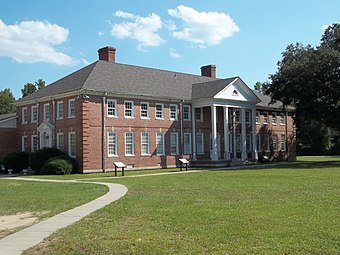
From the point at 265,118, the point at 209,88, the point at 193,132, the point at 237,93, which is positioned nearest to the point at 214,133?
the point at 193,132

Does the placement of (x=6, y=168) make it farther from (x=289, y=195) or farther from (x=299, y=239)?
(x=299, y=239)

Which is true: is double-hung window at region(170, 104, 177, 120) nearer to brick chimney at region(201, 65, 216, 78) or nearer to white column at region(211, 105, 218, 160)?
white column at region(211, 105, 218, 160)

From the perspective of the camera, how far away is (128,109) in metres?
37.3

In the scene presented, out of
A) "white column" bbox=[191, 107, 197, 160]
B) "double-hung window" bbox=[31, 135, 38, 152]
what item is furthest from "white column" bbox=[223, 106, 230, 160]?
"double-hung window" bbox=[31, 135, 38, 152]

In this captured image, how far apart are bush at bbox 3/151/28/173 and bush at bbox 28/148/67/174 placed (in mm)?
3276

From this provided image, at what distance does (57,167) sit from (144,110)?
30.4 ft

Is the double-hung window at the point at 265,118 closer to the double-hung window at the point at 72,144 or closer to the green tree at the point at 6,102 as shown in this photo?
the double-hung window at the point at 72,144

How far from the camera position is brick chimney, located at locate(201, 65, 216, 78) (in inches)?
2072

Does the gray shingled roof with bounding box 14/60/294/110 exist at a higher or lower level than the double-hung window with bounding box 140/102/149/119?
higher

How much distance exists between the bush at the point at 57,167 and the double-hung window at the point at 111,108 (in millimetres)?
5237

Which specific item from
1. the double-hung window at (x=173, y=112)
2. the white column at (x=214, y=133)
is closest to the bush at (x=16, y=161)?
the double-hung window at (x=173, y=112)

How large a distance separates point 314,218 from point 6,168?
32068 mm

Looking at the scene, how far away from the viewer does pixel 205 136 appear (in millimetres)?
43531

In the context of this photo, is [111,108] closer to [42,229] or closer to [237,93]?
[237,93]
